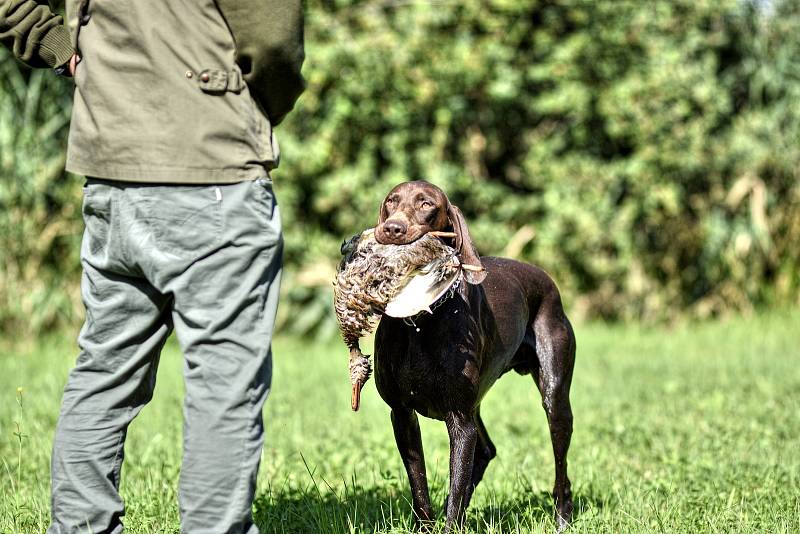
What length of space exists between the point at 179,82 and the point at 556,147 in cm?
798

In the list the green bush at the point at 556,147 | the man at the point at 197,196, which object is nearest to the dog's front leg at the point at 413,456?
the man at the point at 197,196

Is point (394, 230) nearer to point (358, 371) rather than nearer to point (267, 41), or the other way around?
point (358, 371)

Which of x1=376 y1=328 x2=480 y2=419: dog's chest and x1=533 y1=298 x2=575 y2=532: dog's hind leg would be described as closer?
x1=376 y1=328 x2=480 y2=419: dog's chest

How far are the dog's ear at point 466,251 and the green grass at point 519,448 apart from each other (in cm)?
93

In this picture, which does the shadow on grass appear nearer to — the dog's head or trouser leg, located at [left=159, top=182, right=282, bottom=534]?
trouser leg, located at [left=159, top=182, right=282, bottom=534]

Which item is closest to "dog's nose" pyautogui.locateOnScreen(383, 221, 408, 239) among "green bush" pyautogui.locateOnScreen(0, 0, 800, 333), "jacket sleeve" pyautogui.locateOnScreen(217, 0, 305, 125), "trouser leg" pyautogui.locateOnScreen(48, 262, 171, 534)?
"jacket sleeve" pyautogui.locateOnScreen(217, 0, 305, 125)

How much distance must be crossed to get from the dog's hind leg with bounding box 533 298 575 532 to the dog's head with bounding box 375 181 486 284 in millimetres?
882

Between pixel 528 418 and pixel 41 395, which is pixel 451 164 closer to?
pixel 528 418

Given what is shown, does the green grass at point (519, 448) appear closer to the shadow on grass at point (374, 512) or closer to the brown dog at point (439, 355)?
the shadow on grass at point (374, 512)

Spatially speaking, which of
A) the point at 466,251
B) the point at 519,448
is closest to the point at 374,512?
the point at 466,251

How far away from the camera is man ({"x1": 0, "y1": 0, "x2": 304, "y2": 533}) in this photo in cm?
282

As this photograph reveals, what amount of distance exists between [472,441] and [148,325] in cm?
126

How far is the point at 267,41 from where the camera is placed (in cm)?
285

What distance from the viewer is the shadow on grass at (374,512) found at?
12.4ft
